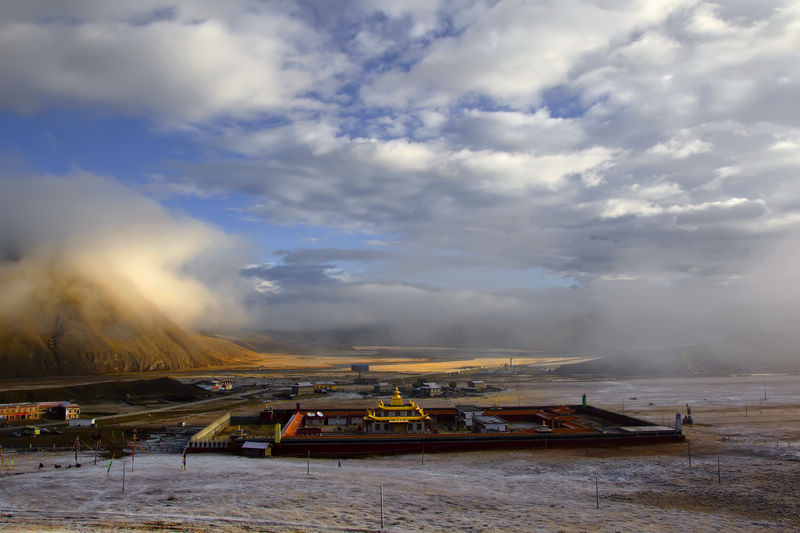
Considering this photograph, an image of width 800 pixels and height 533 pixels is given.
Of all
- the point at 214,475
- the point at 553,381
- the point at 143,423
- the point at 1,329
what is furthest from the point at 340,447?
the point at 1,329

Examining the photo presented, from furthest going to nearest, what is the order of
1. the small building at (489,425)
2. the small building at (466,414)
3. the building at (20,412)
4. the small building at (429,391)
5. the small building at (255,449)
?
the small building at (429,391)
the building at (20,412)
the small building at (466,414)
the small building at (489,425)
the small building at (255,449)

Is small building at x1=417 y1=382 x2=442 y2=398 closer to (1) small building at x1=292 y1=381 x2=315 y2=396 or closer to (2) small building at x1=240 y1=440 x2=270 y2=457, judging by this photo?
(1) small building at x1=292 y1=381 x2=315 y2=396

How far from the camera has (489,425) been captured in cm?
4528

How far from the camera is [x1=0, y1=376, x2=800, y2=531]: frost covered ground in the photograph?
23.5m

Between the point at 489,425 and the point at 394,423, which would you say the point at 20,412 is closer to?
the point at 394,423

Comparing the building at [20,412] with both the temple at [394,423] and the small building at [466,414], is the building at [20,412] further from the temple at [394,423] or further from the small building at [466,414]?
the small building at [466,414]

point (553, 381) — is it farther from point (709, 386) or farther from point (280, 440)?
point (280, 440)

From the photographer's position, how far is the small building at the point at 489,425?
1770 inches

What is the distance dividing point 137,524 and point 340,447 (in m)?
19.0

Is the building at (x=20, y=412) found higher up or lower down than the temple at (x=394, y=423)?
lower down

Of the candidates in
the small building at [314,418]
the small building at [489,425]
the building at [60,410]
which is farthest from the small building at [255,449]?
the building at [60,410]

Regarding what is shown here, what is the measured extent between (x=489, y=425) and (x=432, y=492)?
58.1ft

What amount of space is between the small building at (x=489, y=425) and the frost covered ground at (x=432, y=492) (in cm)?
489

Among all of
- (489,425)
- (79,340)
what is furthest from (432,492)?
(79,340)
